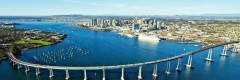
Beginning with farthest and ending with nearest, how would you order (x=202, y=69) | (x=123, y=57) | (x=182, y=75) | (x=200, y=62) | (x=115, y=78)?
(x=123, y=57)
(x=200, y=62)
(x=202, y=69)
(x=182, y=75)
(x=115, y=78)

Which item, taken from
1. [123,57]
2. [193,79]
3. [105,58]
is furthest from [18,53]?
[193,79]

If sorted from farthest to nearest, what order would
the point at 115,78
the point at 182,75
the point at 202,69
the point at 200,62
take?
the point at 200,62, the point at 202,69, the point at 182,75, the point at 115,78

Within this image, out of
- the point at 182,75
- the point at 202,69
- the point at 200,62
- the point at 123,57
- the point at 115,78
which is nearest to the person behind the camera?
the point at 115,78

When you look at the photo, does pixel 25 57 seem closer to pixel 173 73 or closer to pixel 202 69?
pixel 173 73

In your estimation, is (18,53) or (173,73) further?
(18,53)

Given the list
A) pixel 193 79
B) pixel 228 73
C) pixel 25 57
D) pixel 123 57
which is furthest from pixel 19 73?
pixel 228 73

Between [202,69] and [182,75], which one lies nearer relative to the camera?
[182,75]

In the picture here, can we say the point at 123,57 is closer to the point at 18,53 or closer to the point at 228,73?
the point at 228,73
